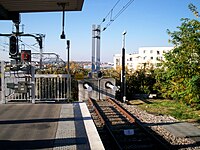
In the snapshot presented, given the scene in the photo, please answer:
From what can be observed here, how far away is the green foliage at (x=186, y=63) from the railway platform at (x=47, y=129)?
4.73 metres

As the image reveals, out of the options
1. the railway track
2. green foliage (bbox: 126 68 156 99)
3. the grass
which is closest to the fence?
the railway track

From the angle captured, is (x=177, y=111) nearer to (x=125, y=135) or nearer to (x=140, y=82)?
(x=125, y=135)

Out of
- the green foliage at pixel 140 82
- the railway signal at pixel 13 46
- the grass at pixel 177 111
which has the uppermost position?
the railway signal at pixel 13 46

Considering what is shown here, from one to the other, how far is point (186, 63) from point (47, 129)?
283 inches

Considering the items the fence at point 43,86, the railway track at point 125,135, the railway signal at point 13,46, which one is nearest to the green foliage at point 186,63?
the railway track at point 125,135

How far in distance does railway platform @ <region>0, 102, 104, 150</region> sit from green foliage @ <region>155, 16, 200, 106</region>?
473 cm

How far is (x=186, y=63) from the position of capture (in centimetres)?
1106

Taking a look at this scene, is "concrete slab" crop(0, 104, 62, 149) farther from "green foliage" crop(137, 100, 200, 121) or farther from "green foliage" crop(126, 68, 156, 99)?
"green foliage" crop(126, 68, 156, 99)

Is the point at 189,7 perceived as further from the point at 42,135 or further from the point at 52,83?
the point at 42,135

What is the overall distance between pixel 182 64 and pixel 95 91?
6.00 meters

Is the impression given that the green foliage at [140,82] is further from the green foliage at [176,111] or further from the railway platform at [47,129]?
the railway platform at [47,129]

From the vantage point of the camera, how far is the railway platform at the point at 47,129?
5000 mm

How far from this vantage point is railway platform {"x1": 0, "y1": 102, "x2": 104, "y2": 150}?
5.00m

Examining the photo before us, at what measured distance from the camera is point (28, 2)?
838 centimetres
